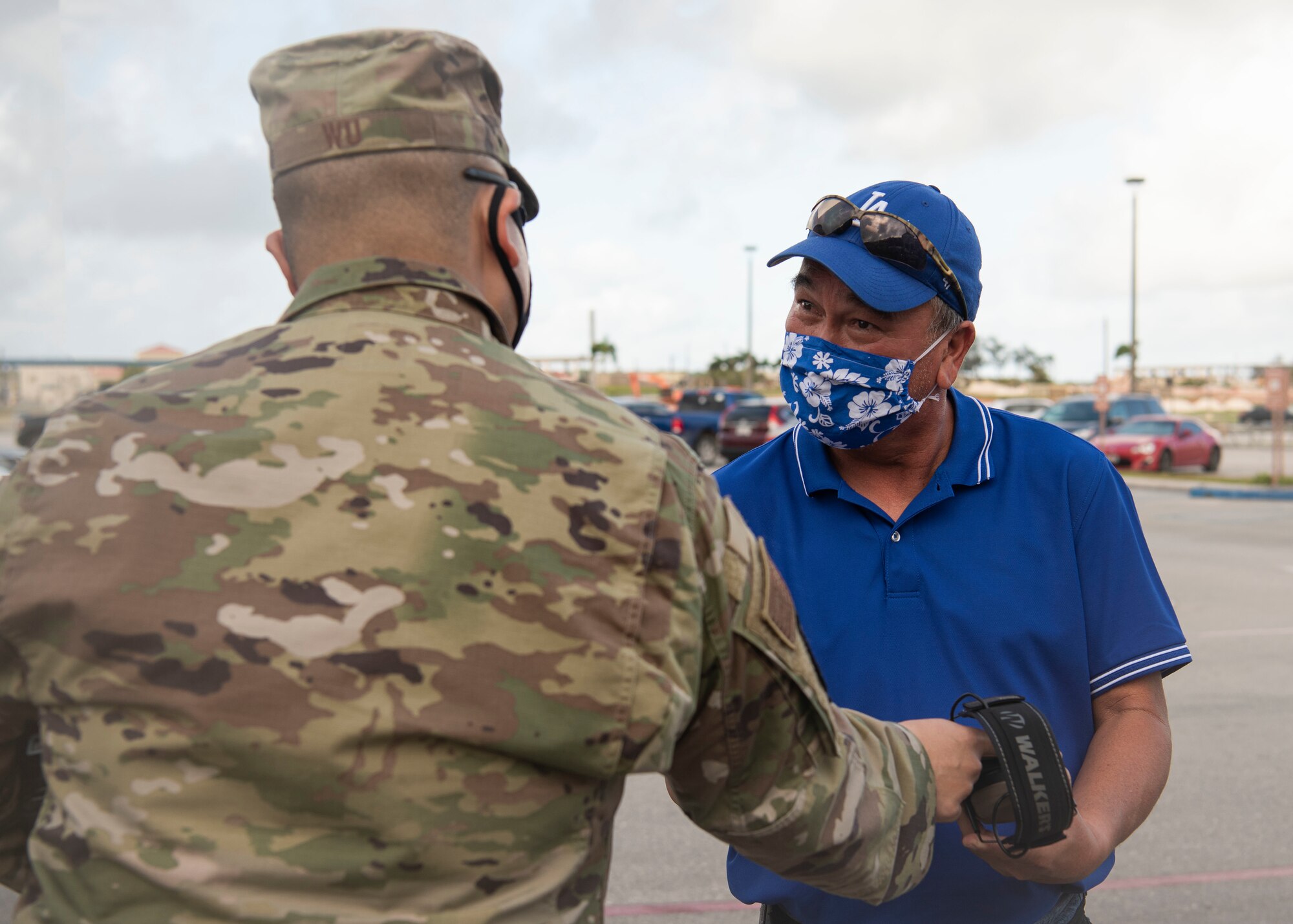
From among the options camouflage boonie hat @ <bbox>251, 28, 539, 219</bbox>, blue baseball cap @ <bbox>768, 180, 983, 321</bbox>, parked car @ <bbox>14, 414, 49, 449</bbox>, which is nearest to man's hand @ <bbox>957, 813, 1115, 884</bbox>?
blue baseball cap @ <bbox>768, 180, 983, 321</bbox>

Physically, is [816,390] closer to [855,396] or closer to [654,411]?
[855,396]

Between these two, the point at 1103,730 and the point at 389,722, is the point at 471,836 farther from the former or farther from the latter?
the point at 1103,730

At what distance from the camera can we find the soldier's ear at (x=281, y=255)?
1.49 metres

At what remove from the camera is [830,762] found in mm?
1447

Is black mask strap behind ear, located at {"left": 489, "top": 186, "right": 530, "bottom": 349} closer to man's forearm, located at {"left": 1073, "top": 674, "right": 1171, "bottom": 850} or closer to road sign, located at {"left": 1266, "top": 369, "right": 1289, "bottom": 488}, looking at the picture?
man's forearm, located at {"left": 1073, "top": 674, "right": 1171, "bottom": 850}

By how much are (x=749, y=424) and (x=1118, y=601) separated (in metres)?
20.4

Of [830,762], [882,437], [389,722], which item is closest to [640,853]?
[882,437]

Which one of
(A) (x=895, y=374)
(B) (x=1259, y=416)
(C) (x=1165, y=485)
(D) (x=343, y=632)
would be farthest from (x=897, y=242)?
(B) (x=1259, y=416)

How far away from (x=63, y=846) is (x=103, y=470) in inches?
16.1

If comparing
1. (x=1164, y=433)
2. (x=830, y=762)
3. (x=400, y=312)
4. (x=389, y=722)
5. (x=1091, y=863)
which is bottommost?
(x=1164, y=433)

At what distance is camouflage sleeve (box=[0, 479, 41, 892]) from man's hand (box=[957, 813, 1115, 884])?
1345 mm

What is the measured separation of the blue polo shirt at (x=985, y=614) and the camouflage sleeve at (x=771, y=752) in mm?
448

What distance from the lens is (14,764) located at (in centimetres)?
137

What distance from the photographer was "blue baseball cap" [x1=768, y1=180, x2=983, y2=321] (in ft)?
7.02
